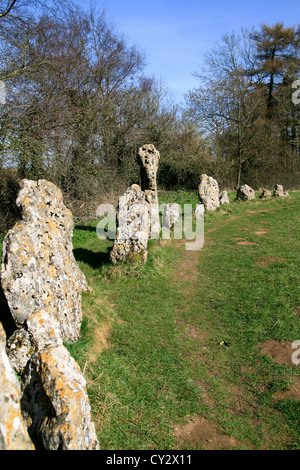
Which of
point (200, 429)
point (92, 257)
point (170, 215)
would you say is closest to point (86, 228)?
point (170, 215)

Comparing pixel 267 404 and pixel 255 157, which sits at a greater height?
pixel 255 157

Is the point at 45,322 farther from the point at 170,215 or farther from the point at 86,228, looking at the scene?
the point at 86,228

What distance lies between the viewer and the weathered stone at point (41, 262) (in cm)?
402

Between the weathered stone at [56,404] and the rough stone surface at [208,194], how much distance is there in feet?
38.6

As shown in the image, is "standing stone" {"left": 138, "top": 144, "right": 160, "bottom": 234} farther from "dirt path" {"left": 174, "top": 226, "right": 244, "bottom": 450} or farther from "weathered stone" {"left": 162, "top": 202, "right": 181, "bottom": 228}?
"dirt path" {"left": 174, "top": 226, "right": 244, "bottom": 450}

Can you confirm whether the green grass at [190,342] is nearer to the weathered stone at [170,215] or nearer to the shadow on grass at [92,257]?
the shadow on grass at [92,257]

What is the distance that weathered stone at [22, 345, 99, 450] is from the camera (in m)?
2.49

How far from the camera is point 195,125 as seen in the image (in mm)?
25141

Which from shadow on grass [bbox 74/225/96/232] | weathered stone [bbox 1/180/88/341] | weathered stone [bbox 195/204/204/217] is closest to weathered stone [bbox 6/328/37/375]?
weathered stone [bbox 1/180/88/341]

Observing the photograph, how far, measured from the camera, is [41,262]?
4500 mm

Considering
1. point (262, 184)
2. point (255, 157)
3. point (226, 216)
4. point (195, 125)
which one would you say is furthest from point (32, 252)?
point (262, 184)

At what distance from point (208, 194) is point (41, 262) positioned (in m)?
10.6
